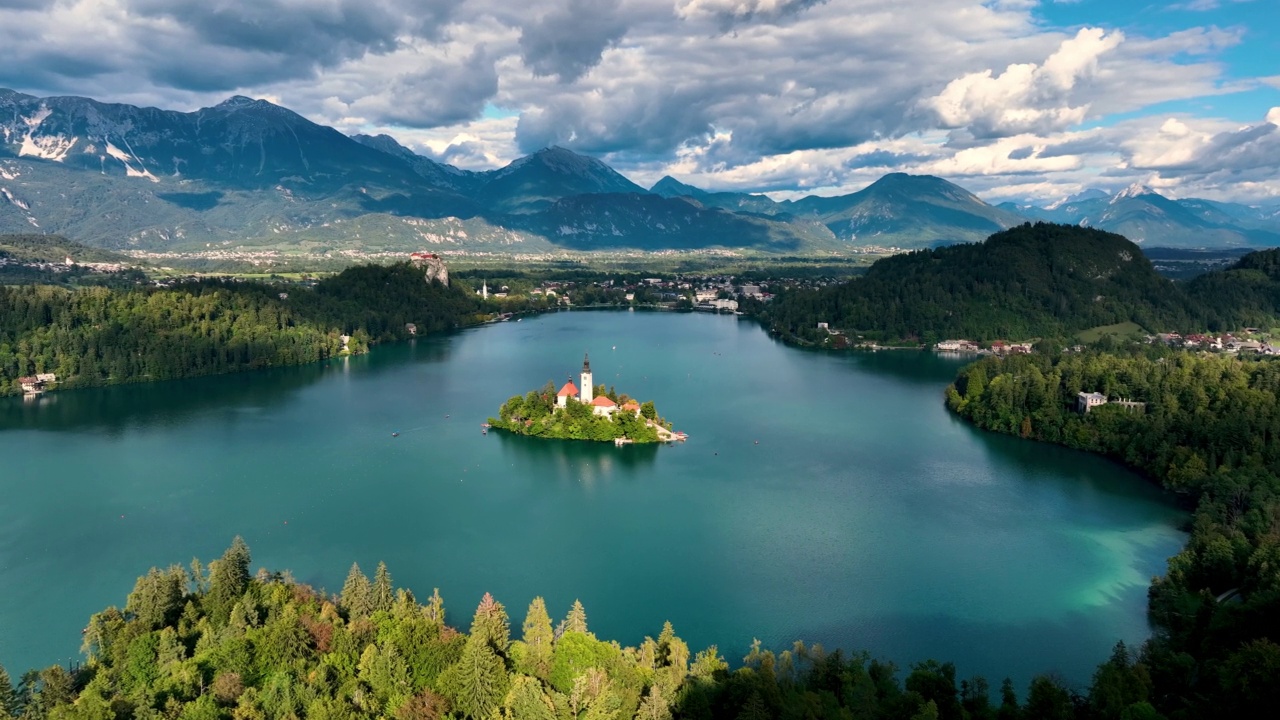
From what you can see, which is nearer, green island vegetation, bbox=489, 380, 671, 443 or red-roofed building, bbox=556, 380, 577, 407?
green island vegetation, bbox=489, 380, 671, 443

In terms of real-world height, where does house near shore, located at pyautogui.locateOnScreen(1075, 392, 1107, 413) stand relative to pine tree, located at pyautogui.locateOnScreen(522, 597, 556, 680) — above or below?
above

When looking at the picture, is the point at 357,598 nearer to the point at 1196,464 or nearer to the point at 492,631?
the point at 492,631

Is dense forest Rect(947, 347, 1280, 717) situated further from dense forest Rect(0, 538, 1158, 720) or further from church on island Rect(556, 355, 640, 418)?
church on island Rect(556, 355, 640, 418)

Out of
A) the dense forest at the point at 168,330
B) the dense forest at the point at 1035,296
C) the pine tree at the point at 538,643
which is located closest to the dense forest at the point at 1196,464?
the pine tree at the point at 538,643

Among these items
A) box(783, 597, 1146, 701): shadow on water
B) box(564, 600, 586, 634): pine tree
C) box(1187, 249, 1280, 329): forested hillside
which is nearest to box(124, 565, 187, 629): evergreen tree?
box(564, 600, 586, 634): pine tree

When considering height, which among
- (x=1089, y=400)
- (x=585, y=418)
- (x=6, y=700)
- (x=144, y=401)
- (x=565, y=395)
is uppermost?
(x=1089, y=400)

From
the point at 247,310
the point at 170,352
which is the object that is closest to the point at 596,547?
the point at 170,352

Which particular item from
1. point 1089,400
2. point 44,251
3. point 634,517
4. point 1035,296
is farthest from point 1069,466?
point 44,251
